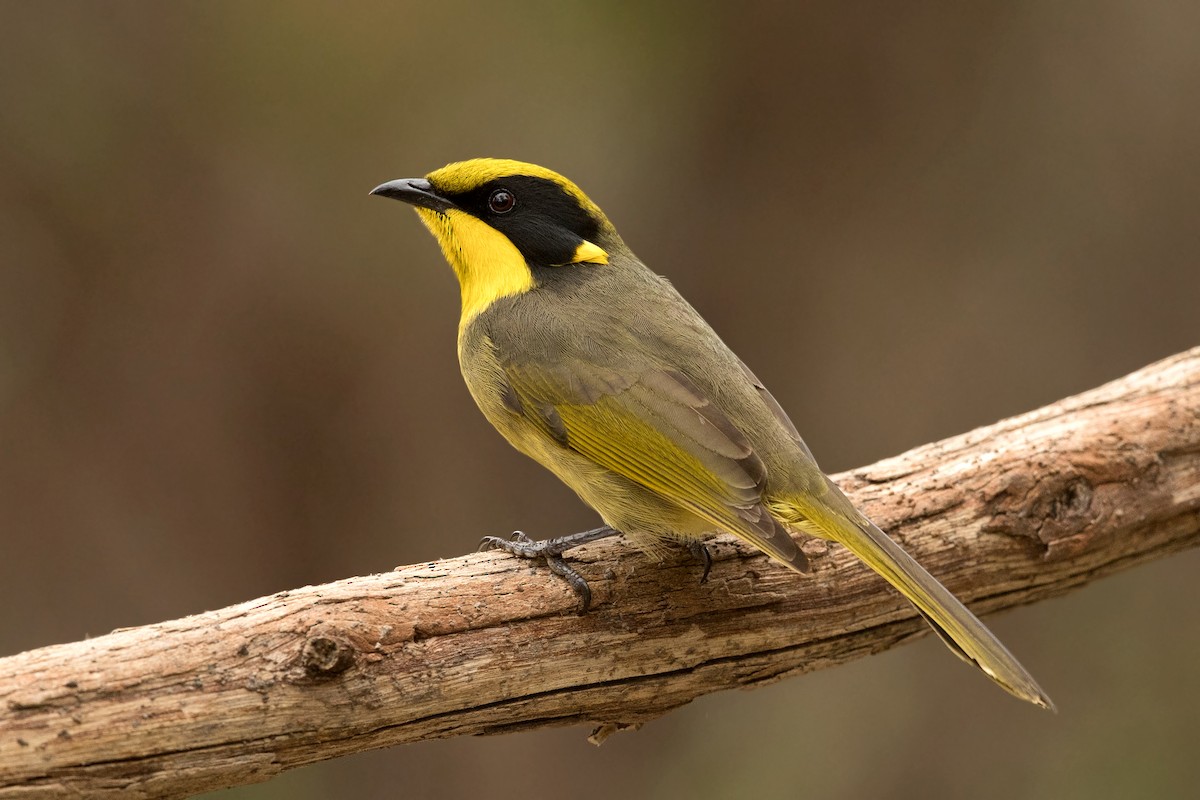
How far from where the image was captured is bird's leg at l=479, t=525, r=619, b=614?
3.75m

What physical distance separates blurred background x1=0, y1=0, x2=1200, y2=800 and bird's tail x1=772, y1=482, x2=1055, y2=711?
13.0ft

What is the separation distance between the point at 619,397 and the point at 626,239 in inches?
151

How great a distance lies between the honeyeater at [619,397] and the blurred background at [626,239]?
2.75 m

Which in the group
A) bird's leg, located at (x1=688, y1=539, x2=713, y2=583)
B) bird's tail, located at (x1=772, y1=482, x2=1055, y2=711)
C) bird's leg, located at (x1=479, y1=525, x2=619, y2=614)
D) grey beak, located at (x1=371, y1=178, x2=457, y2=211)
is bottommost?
bird's tail, located at (x1=772, y1=482, x2=1055, y2=711)

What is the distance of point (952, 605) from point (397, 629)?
1625 millimetres

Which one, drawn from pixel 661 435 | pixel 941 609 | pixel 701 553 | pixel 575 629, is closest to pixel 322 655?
pixel 575 629

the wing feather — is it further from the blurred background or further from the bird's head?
the blurred background

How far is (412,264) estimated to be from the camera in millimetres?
7141

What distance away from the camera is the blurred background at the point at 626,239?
6.82 m

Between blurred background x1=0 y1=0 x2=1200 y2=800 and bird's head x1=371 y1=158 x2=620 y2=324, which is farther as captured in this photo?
blurred background x1=0 y1=0 x2=1200 y2=800

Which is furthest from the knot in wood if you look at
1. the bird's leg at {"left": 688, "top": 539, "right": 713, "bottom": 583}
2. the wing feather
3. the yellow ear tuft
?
the yellow ear tuft

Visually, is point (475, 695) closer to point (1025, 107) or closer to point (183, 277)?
point (183, 277)

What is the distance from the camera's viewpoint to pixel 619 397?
154 inches

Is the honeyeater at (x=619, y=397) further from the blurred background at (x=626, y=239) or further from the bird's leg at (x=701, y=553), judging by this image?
the blurred background at (x=626, y=239)
